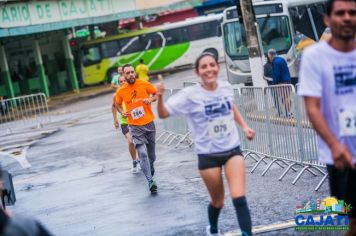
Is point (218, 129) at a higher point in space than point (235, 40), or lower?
higher

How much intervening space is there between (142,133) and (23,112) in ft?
56.0

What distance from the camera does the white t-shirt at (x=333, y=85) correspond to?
16.1 feet

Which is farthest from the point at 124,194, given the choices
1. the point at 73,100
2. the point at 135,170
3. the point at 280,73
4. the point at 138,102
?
the point at 73,100

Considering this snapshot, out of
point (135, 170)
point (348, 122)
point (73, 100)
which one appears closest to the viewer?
point (348, 122)

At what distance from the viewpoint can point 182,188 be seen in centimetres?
1073

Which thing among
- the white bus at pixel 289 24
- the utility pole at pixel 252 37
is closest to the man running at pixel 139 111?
the utility pole at pixel 252 37

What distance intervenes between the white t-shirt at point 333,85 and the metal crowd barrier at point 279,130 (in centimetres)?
435

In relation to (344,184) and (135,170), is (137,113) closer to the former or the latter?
(135,170)

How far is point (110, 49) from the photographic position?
4397 cm

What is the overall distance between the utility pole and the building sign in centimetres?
1906

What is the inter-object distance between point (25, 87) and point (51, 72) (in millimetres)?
2184

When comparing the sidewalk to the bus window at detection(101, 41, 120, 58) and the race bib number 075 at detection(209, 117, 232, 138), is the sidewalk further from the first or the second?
→ the race bib number 075 at detection(209, 117, 232, 138)

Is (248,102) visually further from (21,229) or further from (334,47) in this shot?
(21,229)

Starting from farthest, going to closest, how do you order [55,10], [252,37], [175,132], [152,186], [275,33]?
[55,10], [275,33], [252,37], [175,132], [152,186]
